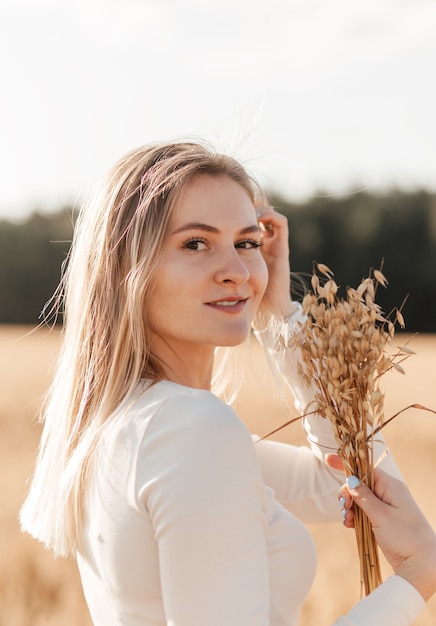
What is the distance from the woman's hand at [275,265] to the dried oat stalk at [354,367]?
0.65m

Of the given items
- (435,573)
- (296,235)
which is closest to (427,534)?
(435,573)

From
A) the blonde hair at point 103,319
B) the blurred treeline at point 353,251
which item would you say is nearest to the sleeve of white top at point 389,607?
the blonde hair at point 103,319

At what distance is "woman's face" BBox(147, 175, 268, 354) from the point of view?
2000mm

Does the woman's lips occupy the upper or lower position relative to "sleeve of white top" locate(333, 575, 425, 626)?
upper

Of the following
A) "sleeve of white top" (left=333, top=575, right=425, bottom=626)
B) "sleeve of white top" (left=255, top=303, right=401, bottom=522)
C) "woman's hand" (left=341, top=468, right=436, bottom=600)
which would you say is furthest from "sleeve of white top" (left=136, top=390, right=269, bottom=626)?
"sleeve of white top" (left=255, top=303, right=401, bottom=522)

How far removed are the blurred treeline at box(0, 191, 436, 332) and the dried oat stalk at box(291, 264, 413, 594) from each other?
30.2 meters

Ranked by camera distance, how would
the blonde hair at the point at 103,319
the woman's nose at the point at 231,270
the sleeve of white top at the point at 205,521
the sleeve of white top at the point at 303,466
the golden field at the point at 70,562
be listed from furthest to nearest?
the golden field at the point at 70,562
the sleeve of white top at the point at 303,466
the woman's nose at the point at 231,270
the blonde hair at the point at 103,319
the sleeve of white top at the point at 205,521

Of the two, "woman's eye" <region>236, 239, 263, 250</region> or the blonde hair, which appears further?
"woman's eye" <region>236, 239, 263, 250</region>

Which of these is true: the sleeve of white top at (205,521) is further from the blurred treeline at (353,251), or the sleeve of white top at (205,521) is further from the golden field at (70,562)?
the blurred treeline at (353,251)

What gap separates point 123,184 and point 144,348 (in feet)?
1.28

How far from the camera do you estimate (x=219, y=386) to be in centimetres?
258

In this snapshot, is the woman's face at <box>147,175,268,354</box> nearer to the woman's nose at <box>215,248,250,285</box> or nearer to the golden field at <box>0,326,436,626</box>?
the woman's nose at <box>215,248,250,285</box>

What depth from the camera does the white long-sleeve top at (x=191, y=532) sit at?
161 centimetres

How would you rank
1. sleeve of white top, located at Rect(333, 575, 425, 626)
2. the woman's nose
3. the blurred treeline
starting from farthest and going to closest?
the blurred treeline, the woman's nose, sleeve of white top, located at Rect(333, 575, 425, 626)
